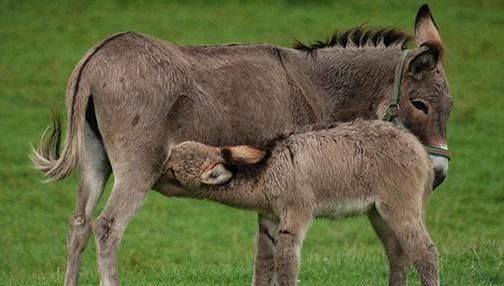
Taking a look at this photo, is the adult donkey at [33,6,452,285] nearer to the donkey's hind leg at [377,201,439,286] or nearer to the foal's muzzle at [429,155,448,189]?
the foal's muzzle at [429,155,448,189]

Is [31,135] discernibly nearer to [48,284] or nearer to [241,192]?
[48,284]

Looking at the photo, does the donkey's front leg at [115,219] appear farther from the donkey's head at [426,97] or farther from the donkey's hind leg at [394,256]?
the donkey's head at [426,97]

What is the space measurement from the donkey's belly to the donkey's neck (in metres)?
1.51

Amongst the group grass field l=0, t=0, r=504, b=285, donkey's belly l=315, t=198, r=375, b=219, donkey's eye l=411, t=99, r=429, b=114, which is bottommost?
grass field l=0, t=0, r=504, b=285

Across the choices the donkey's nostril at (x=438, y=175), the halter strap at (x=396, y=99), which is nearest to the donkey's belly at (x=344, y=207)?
the donkey's nostril at (x=438, y=175)

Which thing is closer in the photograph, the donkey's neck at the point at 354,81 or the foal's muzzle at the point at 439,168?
the foal's muzzle at the point at 439,168

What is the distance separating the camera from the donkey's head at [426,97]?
32.4 ft

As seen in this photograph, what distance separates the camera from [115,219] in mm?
8992

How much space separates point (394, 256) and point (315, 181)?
3.17 feet

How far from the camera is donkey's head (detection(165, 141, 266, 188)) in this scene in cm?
855

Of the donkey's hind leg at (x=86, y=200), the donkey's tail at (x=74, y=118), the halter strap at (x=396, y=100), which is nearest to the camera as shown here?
the donkey's tail at (x=74, y=118)

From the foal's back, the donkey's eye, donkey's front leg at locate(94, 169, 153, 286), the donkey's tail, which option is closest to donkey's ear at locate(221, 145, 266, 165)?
the foal's back

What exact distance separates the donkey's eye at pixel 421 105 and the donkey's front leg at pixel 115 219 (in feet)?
7.22

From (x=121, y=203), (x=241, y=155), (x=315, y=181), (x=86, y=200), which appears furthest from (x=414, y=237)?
(x=86, y=200)
